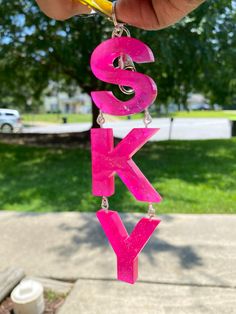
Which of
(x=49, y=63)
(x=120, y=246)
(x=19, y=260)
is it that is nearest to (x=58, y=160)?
(x=49, y=63)

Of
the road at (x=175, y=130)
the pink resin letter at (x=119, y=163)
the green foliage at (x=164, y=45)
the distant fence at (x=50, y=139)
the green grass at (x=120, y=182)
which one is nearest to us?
the pink resin letter at (x=119, y=163)

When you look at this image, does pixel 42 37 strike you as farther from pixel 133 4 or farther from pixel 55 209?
pixel 133 4

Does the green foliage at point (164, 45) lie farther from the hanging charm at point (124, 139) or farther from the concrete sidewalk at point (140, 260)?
the hanging charm at point (124, 139)

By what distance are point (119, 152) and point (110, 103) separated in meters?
0.15

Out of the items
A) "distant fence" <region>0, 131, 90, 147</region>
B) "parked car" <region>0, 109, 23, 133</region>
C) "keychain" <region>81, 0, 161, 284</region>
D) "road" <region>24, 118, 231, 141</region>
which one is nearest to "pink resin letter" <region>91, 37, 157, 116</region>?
"keychain" <region>81, 0, 161, 284</region>

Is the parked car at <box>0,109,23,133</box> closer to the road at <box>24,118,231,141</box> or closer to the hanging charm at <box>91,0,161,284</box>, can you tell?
the road at <box>24,118,231,141</box>

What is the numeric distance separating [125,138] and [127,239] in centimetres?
33

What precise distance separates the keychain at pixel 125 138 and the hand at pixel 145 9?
0.04 metres

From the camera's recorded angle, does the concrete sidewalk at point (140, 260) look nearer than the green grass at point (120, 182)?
Yes

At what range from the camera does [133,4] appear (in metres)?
1.05

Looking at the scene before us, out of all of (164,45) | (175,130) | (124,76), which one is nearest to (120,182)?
(164,45)

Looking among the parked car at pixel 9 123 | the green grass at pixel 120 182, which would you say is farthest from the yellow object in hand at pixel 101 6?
the parked car at pixel 9 123

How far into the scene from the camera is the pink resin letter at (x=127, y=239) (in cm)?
116

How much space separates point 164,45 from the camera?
688 centimetres
